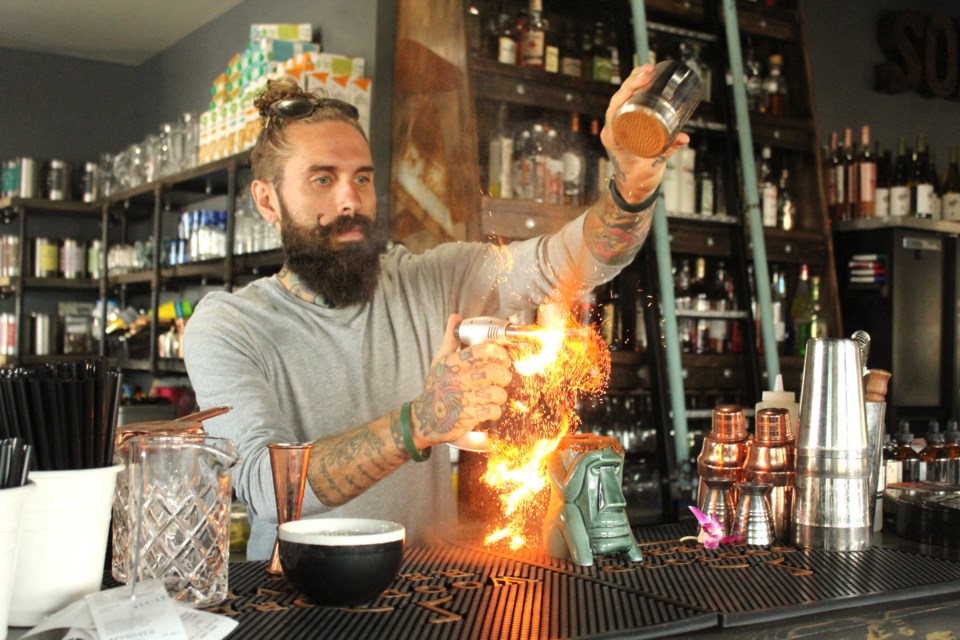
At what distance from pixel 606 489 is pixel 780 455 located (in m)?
0.40

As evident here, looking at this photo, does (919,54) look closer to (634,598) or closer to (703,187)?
(703,187)

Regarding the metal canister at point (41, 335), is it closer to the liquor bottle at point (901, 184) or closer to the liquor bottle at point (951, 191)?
the liquor bottle at point (901, 184)

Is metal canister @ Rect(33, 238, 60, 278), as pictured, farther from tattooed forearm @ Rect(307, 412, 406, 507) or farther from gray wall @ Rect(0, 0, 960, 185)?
tattooed forearm @ Rect(307, 412, 406, 507)

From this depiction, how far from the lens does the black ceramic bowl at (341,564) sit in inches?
44.0

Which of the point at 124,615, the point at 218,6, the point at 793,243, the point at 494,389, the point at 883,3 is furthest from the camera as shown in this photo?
the point at 218,6

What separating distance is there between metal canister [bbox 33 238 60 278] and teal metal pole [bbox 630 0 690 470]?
3.81 m

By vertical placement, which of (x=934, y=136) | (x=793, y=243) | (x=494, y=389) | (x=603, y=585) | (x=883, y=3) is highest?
(x=883, y=3)

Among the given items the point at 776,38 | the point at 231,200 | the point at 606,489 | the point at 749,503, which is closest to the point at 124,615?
the point at 606,489

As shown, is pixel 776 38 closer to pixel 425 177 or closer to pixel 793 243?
pixel 793 243

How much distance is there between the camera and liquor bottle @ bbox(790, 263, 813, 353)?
4.04m

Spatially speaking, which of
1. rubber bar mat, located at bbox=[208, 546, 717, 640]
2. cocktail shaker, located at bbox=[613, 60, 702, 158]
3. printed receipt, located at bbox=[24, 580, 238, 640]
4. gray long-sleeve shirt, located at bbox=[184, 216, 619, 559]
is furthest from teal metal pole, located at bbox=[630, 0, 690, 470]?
printed receipt, located at bbox=[24, 580, 238, 640]

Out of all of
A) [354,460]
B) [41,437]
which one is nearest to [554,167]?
[354,460]

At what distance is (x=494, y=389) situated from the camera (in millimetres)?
1429

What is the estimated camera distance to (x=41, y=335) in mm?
5875
